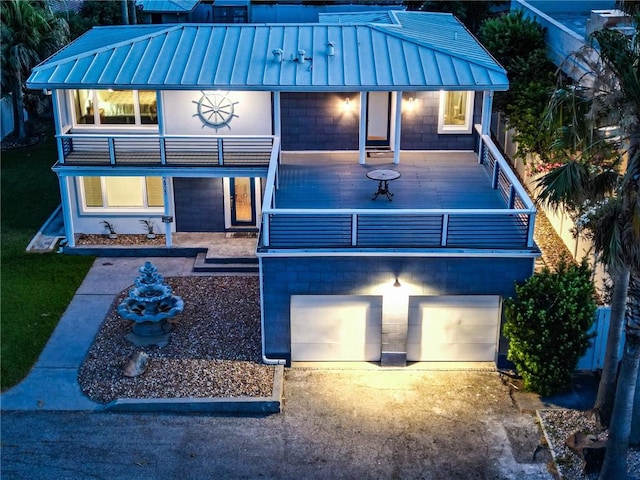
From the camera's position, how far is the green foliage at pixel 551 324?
669 inches

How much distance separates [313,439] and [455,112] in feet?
37.5

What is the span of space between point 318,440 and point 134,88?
37.5 ft

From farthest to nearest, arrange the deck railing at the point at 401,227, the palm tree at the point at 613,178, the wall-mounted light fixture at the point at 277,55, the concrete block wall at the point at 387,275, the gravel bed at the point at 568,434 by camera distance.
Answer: the wall-mounted light fixture at the point at 277,55, the concrete block wall at the point at 387,275, the deck railing at the point at 401,227, the gravel bed at the point at 568,434, the palm tree at the point at 613,178

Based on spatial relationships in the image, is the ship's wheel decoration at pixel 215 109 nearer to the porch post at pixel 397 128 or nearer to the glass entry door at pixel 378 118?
the glass entry door at pixel 378 118

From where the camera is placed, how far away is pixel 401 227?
61.6 ft

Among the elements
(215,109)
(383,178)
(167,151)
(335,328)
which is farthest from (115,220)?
(335,328)

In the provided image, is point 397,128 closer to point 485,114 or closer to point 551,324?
point 485,114

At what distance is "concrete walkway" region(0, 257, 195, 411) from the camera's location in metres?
17.9

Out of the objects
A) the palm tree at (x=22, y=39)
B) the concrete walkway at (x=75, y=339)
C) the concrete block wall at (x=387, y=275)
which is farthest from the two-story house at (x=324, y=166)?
the palm tree at (x=22, y=39)

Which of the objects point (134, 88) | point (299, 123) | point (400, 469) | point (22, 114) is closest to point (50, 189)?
point (22, 114)

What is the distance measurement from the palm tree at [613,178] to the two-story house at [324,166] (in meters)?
3.77

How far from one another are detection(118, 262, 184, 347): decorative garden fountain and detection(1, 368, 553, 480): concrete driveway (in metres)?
2.88

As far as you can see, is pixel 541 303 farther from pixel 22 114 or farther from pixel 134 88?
pixel 22 114

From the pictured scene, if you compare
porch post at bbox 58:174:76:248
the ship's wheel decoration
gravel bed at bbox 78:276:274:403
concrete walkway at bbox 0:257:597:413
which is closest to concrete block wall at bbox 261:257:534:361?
gravel bed at bbox 78:276:274:403
